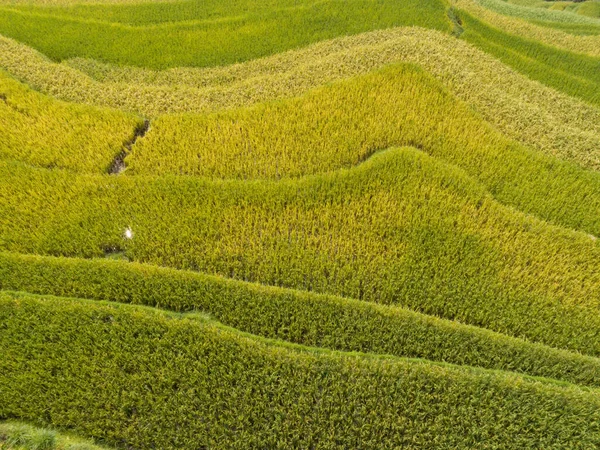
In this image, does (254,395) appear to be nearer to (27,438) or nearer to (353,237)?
(27,438)

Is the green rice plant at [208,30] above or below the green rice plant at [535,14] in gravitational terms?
below

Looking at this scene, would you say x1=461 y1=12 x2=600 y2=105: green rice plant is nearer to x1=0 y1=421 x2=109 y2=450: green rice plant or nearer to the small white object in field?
the small white object in field

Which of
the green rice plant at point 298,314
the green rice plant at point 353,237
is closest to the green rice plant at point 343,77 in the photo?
the green rice plant at point 353,237

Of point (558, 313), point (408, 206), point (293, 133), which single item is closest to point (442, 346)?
point (558, 313)

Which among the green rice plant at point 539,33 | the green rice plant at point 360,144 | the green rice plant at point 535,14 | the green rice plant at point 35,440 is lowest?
the green rice plant at point 35,440

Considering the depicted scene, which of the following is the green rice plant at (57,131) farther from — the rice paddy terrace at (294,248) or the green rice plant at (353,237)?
the green rice plant at (353,237)

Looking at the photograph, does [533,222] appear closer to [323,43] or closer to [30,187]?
[323,43]

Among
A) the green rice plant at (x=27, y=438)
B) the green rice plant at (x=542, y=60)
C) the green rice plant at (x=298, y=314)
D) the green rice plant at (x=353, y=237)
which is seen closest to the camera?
the green rice plant at (x=27, y=438)

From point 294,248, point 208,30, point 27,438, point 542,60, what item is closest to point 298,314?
point 294,248
